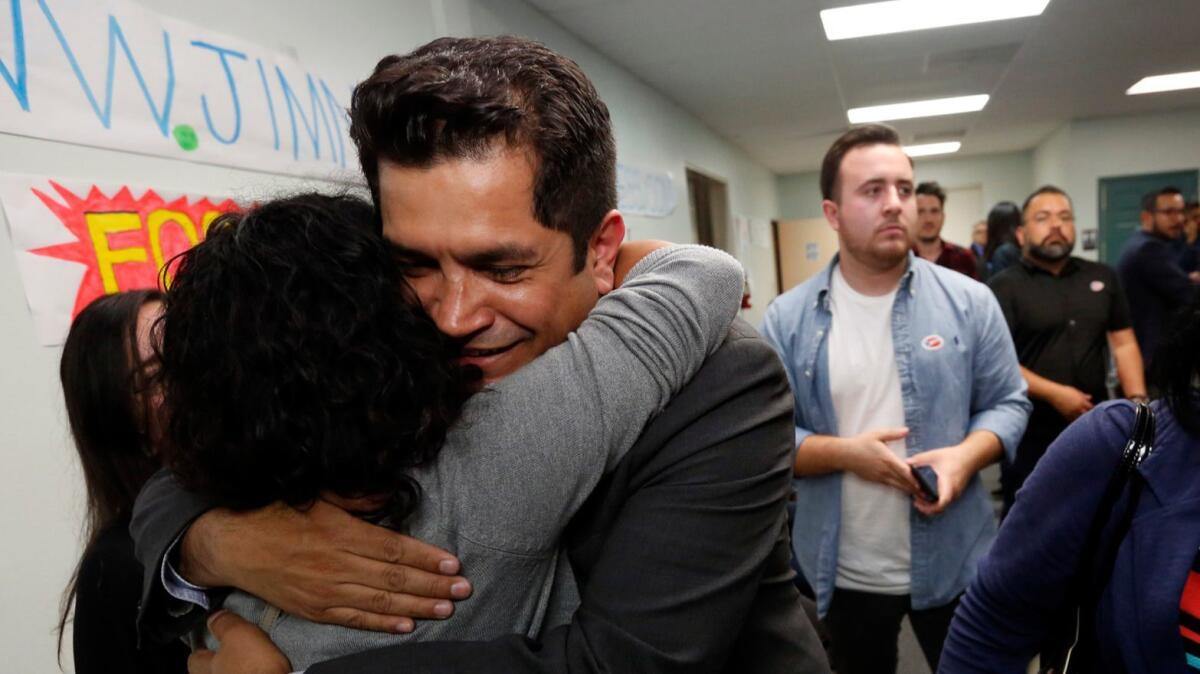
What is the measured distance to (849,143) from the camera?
2.15 metres

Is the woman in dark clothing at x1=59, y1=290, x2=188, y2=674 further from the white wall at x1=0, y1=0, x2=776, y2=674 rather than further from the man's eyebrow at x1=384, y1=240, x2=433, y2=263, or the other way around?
the man's eyebrow at x1=384, y1=240, x2=433, y2=263

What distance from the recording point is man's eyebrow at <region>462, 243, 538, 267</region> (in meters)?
0.81

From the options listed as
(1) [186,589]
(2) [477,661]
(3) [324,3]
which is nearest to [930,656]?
(2) [477,661]

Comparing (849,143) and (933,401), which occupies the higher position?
(849,143)

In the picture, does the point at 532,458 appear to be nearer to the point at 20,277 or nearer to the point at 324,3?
the point at 20,277

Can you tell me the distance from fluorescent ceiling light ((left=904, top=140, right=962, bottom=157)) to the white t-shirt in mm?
9171

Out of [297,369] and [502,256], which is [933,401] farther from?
[297,369]

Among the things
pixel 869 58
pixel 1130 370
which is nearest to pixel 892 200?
pixel 1130 370

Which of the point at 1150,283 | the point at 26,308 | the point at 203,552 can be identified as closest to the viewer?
the point at 203,552

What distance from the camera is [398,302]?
73 centimetres

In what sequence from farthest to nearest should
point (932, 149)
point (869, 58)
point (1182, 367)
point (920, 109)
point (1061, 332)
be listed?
point (932, 149) → point (920, 109) → point (869, 58) → point (1061, 332) → point (1182, 367)

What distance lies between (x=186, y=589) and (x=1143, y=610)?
1.12m

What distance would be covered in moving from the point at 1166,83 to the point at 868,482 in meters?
7.50

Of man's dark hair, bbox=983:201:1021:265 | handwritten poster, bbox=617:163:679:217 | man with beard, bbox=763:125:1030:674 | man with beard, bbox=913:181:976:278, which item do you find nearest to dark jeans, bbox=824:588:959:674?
man with beard, bbox=763:125:1030:674
